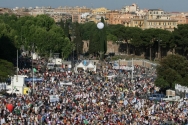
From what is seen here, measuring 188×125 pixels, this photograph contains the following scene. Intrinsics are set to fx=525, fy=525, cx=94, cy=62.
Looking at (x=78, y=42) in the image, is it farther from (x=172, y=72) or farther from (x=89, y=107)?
(x=89, y=107)

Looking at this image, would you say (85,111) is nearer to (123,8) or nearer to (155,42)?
(155,42)

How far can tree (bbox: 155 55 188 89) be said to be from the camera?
37906 mm

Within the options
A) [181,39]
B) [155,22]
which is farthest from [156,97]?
[155,22]

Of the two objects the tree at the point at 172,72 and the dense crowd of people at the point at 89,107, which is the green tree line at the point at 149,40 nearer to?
the tree at the point at 172,72

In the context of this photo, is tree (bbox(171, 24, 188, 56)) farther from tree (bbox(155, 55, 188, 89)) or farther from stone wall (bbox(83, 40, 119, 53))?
tree (bbox(155, 55, 188, 89))

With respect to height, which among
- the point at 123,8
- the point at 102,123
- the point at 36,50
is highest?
the point at 123,8

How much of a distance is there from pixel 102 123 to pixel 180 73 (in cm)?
1651

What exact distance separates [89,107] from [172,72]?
1269 cm

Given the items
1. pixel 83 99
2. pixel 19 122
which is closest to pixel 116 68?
pixel 83 99

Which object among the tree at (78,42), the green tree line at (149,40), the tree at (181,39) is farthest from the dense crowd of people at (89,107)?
the tree at (78,42)

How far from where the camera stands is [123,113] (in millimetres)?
26094

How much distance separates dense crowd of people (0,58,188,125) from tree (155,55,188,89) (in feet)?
5.71

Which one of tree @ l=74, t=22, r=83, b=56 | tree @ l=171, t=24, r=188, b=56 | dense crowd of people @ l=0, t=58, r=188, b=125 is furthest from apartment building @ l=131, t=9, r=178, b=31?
dense crowd of people @ l=0, t=58, r=188, b=125

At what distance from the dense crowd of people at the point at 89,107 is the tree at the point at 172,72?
1741 millimetres
